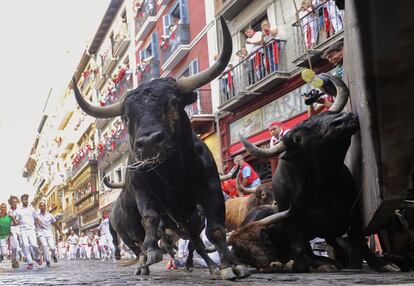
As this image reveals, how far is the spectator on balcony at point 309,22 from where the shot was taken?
15.5 metres

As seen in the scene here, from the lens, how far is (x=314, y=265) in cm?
557

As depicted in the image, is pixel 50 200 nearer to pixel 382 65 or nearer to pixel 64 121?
pixel 64 121

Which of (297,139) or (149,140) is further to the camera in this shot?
(297,139)

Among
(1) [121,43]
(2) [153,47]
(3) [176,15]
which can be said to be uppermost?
(1) [121,43]

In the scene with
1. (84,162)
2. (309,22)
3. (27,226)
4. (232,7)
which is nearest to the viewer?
(27,226)

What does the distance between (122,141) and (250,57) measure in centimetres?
1959

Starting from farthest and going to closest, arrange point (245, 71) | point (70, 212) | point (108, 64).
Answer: point (70, 212), point (108, 64), point (245, 71)

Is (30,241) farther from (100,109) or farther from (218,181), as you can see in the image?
(218,181)

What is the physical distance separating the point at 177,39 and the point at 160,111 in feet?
72.1

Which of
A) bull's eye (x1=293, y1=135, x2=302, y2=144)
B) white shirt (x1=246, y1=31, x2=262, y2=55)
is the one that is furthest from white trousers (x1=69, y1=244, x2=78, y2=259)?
bull's eye (x1=293, y1=135, x2=302, y2=144)

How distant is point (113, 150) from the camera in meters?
40.0

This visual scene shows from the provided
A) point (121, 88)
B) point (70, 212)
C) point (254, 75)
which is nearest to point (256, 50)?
point (254, 75)

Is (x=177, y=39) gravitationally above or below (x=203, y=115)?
above

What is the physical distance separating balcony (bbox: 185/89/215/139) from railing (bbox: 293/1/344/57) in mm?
6880
